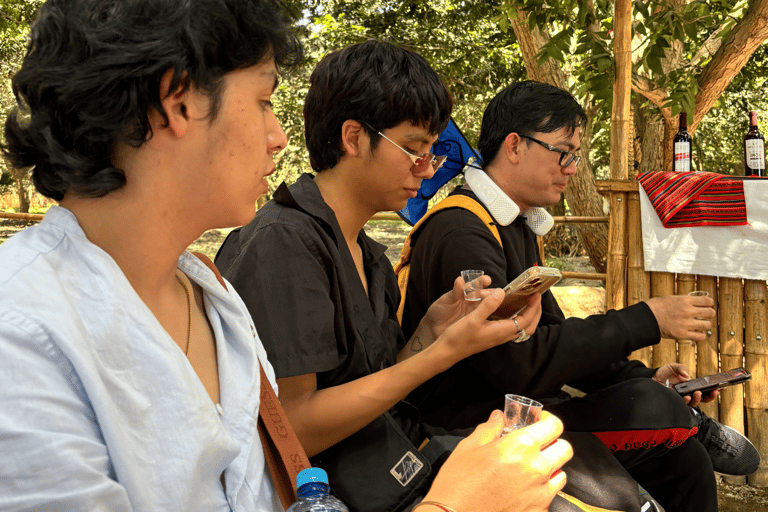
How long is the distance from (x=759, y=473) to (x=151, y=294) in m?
3.88

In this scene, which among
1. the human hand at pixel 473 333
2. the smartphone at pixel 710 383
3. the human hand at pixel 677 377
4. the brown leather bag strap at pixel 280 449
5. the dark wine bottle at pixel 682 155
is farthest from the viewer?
the dark wine bottle at pixel 682 155

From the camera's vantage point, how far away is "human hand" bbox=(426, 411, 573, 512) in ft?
3.80

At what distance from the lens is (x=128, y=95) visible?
1034mm

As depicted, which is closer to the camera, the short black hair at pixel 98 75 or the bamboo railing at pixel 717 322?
the short black hair at pixel 98 75

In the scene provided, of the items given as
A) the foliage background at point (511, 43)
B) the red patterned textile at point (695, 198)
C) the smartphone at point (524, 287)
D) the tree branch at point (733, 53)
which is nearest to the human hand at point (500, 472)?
the smartphone at point (524, 287)

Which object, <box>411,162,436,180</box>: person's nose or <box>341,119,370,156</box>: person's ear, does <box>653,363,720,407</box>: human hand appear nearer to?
<box>411,162,436,180</box>: person's nose

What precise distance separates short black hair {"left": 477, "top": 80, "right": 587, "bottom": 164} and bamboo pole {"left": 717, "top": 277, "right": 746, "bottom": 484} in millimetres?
1544

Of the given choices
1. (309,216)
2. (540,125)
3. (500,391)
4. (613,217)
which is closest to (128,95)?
(309,216)

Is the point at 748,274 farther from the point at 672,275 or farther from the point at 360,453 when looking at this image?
the point at 360,453

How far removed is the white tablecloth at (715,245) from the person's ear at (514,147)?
131 centimetres

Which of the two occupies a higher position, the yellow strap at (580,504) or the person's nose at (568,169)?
the person's nose at (568,169)

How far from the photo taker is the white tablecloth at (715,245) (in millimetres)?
3479

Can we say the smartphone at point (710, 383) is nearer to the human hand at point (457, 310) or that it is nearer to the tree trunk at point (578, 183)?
the human hand at point (457, 310)

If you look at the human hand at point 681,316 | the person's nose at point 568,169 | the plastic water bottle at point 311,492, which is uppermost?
the person's nose at point 568,169
